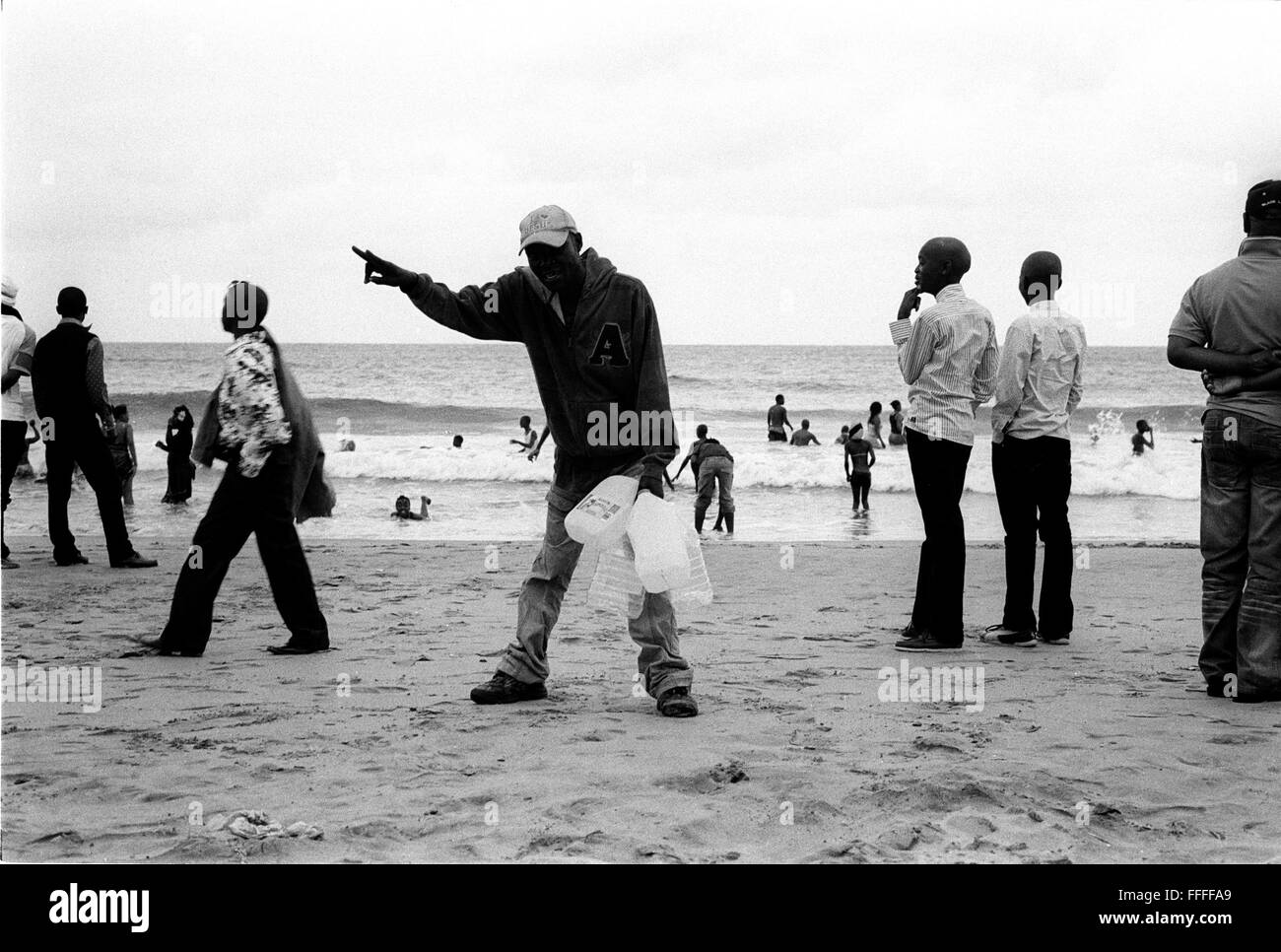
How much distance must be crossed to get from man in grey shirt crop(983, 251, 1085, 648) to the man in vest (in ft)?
→ 18.6

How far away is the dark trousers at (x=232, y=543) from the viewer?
586 centimetres

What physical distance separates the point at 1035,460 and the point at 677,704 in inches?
104

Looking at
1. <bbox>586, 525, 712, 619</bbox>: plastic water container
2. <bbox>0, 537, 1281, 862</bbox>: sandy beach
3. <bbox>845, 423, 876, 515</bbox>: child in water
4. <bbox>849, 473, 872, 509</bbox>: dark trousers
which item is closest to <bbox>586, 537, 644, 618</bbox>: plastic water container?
<bbox>586, 525, 712, 619</bbox>: plastic water container

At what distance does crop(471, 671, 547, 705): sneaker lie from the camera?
16.0 ft

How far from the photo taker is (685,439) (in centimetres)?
2697

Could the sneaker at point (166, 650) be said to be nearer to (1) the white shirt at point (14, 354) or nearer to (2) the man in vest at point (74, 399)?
(2) the man in vest at point (74, 399)

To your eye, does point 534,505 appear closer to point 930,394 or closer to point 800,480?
point 800,480

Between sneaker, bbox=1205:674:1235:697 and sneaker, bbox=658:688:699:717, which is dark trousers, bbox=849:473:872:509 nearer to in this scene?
sneaker, bbox=1205:674:1235:697

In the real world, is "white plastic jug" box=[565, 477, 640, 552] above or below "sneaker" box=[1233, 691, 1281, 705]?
above

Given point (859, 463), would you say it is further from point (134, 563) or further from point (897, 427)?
point (134, 563)

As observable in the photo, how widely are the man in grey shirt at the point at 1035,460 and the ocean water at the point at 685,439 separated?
7.21 metres
